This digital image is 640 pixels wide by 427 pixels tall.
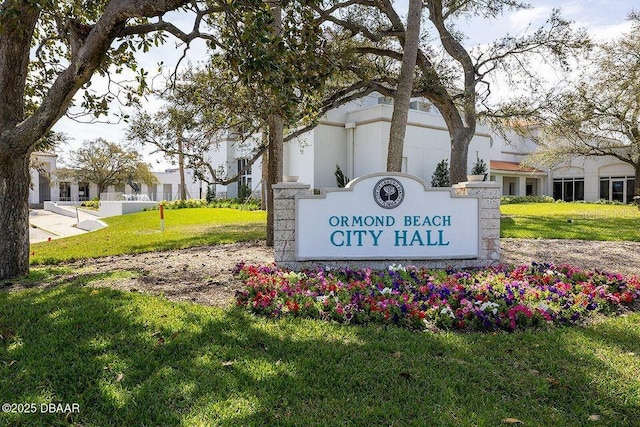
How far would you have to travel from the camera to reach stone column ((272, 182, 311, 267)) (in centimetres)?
693

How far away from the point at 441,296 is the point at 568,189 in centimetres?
3651

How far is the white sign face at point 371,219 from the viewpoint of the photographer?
6848 millimetres

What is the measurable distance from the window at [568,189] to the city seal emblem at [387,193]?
3403cm

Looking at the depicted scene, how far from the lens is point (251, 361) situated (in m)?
3.48

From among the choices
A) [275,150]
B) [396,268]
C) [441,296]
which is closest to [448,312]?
[441,296]

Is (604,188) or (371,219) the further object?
(604,188)

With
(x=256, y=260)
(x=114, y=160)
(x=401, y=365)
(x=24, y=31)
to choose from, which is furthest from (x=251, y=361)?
(x=114, y=160)

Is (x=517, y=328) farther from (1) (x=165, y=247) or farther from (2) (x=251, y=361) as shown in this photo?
(1) (x=165, y=247)

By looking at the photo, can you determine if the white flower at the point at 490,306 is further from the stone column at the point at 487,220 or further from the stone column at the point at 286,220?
the stone column at the point at 286,220

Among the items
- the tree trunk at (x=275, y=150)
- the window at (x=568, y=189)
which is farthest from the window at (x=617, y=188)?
the tree trunk at (x=275, y=150)

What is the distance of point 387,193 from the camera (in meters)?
6.86

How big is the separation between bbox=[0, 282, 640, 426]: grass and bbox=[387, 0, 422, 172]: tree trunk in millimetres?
5234

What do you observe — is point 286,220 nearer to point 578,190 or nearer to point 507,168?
point 507,168

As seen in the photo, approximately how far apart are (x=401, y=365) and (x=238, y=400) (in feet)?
4.16
